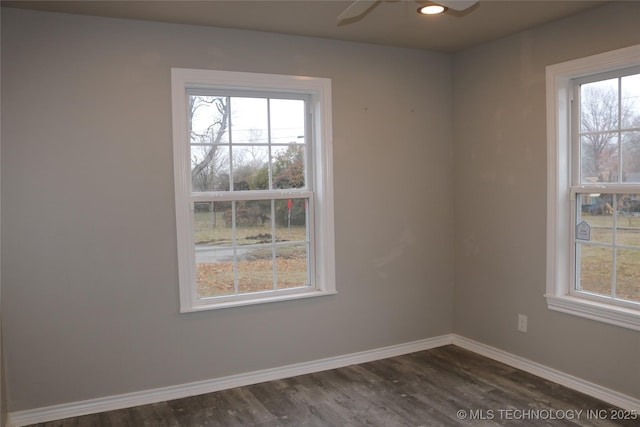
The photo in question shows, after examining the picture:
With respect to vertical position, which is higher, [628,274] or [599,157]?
[599,157]

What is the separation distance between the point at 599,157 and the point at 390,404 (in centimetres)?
202

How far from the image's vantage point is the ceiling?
2.86 meters

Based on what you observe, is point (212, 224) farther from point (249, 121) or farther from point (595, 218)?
point (595, 218)

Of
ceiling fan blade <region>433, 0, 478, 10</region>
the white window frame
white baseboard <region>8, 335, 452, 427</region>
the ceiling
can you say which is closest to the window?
the ceiling

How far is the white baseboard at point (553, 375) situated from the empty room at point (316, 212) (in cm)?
1

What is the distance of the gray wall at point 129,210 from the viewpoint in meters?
2.92

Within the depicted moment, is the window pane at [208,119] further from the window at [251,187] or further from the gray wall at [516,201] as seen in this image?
the gray wall at [516,201]

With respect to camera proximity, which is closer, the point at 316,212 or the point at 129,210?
the point at 129,210

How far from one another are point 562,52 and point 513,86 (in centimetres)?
42

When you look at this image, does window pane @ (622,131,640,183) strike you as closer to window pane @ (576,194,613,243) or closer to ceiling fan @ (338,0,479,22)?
window pane @ (576,194,613,243)

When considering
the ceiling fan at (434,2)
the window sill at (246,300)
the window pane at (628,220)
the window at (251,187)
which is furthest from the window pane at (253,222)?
the window pane at (628,220)

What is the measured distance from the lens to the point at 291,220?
145 inches

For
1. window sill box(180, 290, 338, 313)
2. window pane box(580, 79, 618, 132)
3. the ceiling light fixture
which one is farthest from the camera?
window sill box(180, 290, 338, 313)

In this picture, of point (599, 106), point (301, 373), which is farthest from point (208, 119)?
point (599, 106)
